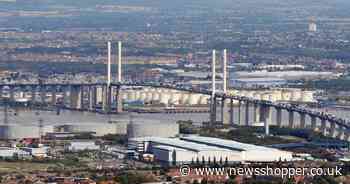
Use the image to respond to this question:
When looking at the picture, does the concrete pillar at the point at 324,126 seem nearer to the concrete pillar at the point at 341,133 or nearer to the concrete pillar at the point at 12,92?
the concrete pillar at the point at 341,133

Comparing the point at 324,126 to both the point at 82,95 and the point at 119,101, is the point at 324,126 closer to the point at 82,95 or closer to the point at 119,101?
the point at 119,101

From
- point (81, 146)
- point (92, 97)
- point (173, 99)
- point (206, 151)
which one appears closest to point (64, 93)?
point (92, 97)

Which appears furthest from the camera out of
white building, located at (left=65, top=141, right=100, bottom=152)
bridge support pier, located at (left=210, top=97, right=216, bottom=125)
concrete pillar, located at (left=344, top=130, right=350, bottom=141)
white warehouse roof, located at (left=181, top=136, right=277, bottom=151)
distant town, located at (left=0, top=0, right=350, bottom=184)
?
bridge support pier, located at (left=210, top=97, right=216, bottom=125)

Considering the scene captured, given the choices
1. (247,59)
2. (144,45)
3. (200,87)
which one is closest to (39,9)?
(144,45)

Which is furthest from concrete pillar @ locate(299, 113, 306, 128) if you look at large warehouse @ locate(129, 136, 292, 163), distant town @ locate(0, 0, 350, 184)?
large warehouse @ locate(129, 136, 292, 163)

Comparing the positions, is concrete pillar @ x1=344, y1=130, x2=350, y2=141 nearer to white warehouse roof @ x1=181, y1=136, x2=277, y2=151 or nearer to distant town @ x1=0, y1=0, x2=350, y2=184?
distant town @ x1=0, y1=0, x2=350, y2=184

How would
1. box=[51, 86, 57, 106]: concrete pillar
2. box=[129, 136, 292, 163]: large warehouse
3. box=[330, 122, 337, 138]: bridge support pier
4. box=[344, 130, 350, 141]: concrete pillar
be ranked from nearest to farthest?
box=[129, 136, 292, 163]: large warehouse, box=[344, 130, 350, 141]: concrete pillar, box=[330, 122, 337, 138]: bridge support pier, box=[51, 86, 57, 106]: concrete pillar

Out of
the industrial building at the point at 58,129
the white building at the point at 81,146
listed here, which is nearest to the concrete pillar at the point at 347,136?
the industrial building at the point at 58,129
